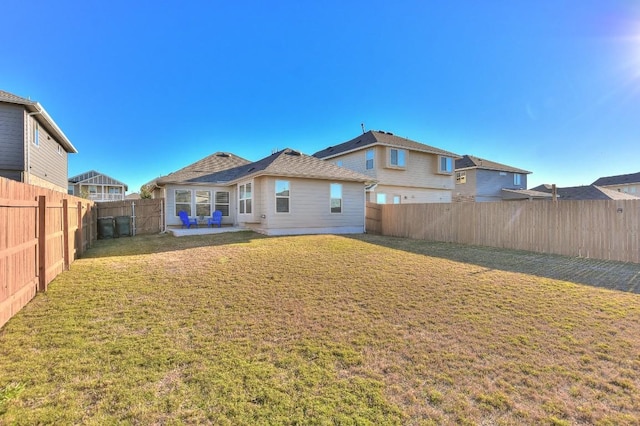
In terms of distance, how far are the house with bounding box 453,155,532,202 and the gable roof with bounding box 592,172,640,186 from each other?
827 inches

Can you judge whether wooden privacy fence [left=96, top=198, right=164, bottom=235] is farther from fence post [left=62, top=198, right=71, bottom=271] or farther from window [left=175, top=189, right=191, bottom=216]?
fence post [left=62, top=198, right=71, bottom=271]

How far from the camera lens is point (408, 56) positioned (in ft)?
45.8

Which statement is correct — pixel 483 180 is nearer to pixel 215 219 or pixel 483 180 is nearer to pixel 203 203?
pixel 215 219

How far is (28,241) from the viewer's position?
4484 mm

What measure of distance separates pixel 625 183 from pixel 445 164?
112 ft

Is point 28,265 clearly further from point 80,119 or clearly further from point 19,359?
point 80,119

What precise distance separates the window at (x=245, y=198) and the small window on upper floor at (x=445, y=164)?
1550 cm

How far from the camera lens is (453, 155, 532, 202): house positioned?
2833cm

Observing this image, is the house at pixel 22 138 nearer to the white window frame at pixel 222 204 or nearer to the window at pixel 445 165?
the white window frame at pixel 222 204

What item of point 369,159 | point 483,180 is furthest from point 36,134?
point 483,180

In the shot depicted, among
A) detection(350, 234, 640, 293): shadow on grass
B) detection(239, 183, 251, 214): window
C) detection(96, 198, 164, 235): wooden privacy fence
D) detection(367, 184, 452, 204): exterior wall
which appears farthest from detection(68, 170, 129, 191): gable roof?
detection(350, 234, 640, 293): shadow on grass

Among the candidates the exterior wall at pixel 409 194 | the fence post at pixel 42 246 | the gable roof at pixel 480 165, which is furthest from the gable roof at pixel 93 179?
the gable roof at pixel 480 165

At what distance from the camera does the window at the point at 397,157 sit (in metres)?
20.5

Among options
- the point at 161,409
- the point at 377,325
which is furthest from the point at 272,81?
the point at 161,409
